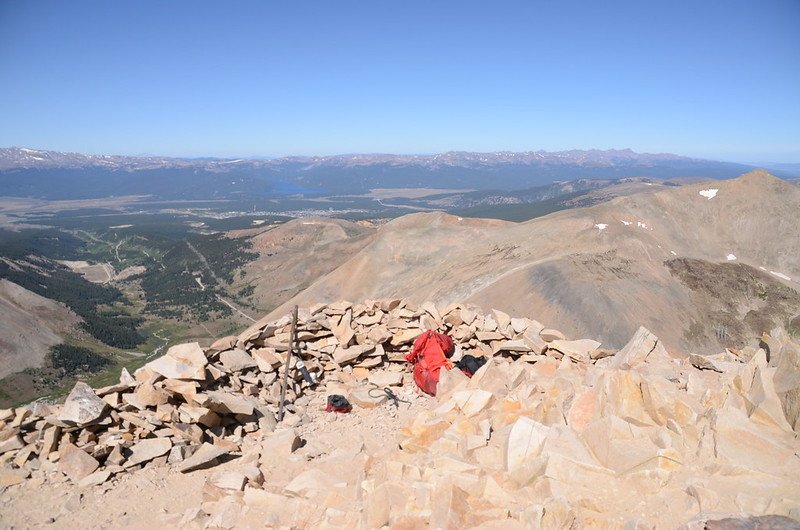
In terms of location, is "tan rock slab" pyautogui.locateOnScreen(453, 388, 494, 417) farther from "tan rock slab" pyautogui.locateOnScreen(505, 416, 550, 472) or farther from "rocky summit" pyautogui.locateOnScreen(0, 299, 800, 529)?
"tan rock slab" pyautogui.locateOnScreen(505, 416, 550, 472)

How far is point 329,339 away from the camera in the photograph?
16609 millimetres

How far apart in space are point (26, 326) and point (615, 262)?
8625 cm

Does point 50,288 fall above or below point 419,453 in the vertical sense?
below

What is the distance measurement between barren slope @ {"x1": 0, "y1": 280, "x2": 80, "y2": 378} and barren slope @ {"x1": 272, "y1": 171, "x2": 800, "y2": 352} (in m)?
42.2

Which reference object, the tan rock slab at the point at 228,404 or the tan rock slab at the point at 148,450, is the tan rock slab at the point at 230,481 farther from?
the tan rock slab at the point at 228,404

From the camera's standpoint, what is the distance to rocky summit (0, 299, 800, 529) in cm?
660

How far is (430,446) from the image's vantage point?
910cm

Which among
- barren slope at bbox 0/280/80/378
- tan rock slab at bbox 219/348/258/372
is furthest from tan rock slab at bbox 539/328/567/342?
barren slope at bbox 0/280/80/378

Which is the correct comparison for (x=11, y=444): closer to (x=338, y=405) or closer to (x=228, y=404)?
(x=228, y=404)

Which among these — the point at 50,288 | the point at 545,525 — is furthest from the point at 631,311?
the point at 50,288

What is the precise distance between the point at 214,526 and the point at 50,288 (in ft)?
455

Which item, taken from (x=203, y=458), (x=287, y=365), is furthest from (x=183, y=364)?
(x=203, y=458)

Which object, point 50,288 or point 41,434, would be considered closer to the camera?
point 41,434

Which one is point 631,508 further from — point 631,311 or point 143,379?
point 631,311
